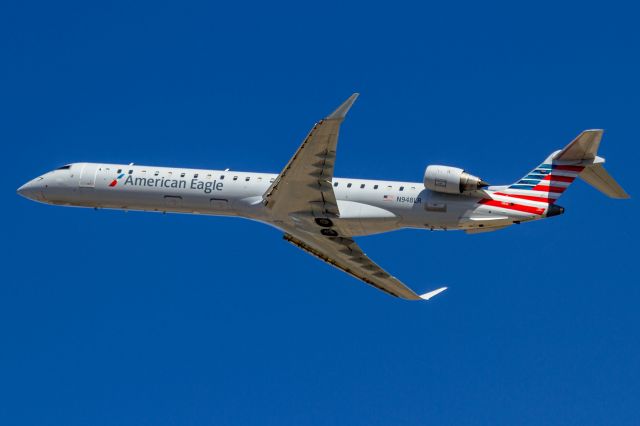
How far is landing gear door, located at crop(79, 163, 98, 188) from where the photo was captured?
53781 millimetres

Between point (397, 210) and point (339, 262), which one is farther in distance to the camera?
point (339, 262)

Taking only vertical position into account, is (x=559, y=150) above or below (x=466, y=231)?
above

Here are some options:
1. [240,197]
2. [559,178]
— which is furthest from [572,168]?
[240,197]

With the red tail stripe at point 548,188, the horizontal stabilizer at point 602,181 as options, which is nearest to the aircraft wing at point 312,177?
the red tail stripe at point 548,188

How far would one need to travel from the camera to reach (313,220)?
4981 cm

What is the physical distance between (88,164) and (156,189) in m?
4.49

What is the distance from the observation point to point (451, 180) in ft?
155

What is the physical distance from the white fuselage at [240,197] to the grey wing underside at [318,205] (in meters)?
0.85

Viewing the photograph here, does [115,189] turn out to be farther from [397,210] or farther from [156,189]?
[397,210]

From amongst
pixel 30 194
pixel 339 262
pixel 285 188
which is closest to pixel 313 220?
pixel 285 188

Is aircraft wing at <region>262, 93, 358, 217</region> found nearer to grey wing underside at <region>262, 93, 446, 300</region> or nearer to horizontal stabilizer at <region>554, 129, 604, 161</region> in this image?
grey wing underside at <region>262, 93, 446, 300</region>

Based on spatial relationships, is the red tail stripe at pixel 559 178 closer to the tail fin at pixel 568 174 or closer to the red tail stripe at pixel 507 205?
the tail fin at pixel 568 174

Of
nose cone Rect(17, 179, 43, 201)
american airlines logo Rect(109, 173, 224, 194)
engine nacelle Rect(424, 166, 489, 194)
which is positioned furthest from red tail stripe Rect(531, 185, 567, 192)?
nose cone Rect(17, 179, 43, 201)

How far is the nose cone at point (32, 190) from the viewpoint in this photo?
55059 mm
